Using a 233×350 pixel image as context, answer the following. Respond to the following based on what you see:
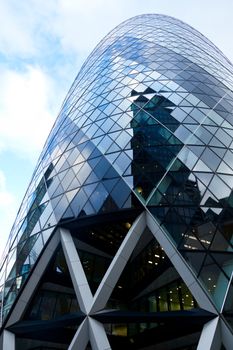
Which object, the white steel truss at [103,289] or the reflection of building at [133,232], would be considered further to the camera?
the reflection of building at [133,232]

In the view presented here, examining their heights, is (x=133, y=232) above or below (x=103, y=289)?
Result: above

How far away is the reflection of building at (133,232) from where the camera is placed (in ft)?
46.7

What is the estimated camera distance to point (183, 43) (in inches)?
1430

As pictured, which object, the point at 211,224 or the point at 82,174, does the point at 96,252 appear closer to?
the point at 82,174

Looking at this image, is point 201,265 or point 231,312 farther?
point 201,265

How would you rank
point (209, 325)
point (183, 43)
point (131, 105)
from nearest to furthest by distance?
point (209, 325)
point (131, 105)
point (183, 43)

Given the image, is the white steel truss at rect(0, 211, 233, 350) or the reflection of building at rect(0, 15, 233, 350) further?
the reflection of building at rect(0, 15, 233, 350)

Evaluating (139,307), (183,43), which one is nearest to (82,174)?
(139,307)

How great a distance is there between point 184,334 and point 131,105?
13428 millimetres

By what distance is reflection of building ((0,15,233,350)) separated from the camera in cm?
1424

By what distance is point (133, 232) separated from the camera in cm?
1606

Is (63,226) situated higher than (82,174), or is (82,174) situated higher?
(82,174)

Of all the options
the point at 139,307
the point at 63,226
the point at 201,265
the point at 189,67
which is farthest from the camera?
the point at 189,67

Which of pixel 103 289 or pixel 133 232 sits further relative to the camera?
pixel 133 232
